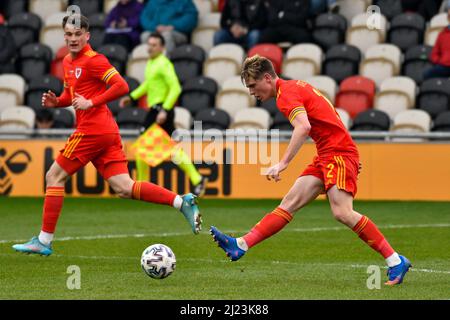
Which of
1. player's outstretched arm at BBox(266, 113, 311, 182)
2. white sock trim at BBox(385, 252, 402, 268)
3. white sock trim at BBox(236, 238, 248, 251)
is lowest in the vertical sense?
white sock trim at BBox(385, 252, 402, 268)

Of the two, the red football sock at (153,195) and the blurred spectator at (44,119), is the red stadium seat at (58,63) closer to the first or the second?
the blurred spectator at (44,119)

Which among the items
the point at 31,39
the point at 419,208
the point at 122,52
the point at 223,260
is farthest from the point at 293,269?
the point at 31,39

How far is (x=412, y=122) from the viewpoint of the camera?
18.2 meters

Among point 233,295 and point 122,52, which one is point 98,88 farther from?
point 122,52

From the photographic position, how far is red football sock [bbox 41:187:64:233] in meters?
10.9

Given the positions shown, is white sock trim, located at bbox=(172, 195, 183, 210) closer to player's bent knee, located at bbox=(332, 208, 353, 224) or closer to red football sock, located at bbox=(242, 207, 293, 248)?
red football sock, located at bbox=(242, 207, 293, 248)

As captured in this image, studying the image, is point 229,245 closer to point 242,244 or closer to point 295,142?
point 242,244

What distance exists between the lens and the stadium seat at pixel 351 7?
2056 centimetres

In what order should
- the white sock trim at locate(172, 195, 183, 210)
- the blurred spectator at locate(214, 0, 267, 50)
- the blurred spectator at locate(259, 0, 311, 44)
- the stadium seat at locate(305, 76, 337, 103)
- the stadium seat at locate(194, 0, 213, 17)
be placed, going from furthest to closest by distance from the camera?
the stadium seat at locate(194, 0, 213, 17) → the blurred spectator at locate(214, 0, 267, 50) → the blurred spectator at locate(259, 0, 311, 44) → the stadium seat at locate(305, 76, 337, 103) → the white sock trim at locate(172, 195, 183, 210)

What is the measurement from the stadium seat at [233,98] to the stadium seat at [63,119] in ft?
7.54

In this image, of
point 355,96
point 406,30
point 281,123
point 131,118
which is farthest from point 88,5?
point 406,30

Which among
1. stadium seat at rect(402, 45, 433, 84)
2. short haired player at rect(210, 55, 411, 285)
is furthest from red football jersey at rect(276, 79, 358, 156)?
stadium seat at rect(402, 45, 433, 84)

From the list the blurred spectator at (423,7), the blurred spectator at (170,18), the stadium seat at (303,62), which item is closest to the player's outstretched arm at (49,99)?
the stadium seat at (303,62)

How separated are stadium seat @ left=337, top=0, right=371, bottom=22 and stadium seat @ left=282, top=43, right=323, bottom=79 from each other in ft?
3.66
